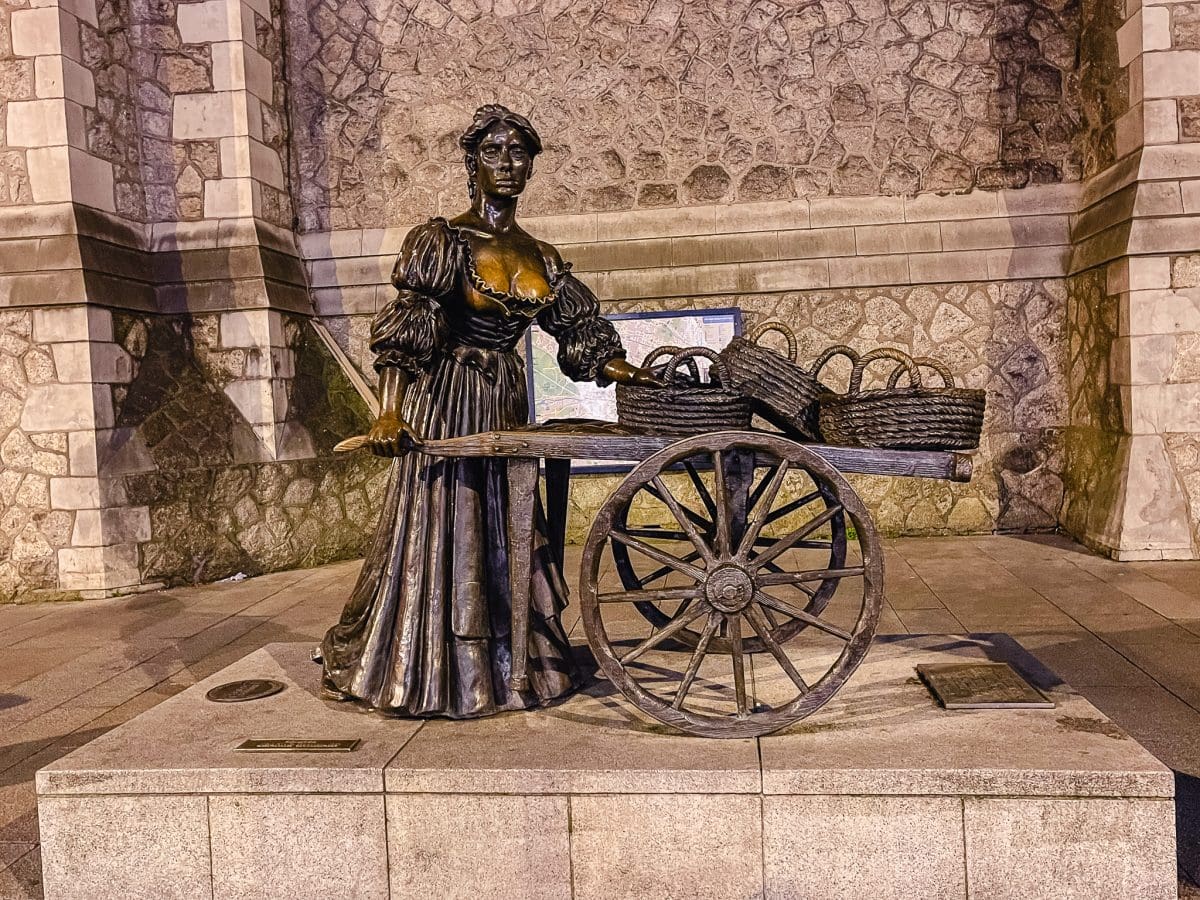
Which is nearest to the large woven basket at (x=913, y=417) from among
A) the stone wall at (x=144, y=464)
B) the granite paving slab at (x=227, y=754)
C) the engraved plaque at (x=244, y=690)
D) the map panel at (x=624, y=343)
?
the granite paving slab at (x=227, y=754)

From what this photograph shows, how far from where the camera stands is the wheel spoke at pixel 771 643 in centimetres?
255

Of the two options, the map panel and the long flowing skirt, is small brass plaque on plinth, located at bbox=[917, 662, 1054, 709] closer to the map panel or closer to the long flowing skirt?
the long flowing skirt

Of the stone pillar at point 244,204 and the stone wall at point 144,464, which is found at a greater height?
the stone pillar at point 244,204

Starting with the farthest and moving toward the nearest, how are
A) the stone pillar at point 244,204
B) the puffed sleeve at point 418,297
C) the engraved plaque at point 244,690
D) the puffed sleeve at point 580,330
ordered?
the stone pillar at point 244,204 < the puffed sleeve at point 580,330 < the engraved plaque at point 244,690 < the puffed sleeve at point 418,297

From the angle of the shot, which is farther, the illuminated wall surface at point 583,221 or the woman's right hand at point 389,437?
the illuminated wall surface at point 583,221

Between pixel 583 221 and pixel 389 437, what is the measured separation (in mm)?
5864

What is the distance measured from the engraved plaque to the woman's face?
1792 millimetres

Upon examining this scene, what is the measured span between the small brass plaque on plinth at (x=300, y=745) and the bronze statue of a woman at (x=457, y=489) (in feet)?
0.83

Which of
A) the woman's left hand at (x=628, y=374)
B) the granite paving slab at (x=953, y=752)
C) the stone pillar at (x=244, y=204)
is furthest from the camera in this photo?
the stone pillar at (x=244, y=204)

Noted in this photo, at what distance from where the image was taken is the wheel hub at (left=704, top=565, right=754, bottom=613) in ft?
8.66

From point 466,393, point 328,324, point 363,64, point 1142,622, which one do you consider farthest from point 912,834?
point 363,64

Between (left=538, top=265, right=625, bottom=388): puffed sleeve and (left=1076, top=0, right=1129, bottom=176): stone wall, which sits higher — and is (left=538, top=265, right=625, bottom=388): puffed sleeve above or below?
below

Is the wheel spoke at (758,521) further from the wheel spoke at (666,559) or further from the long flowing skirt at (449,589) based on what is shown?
the long flowing skirt at (449,589)

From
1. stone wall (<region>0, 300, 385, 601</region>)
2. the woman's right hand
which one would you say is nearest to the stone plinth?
the woman's right hand
